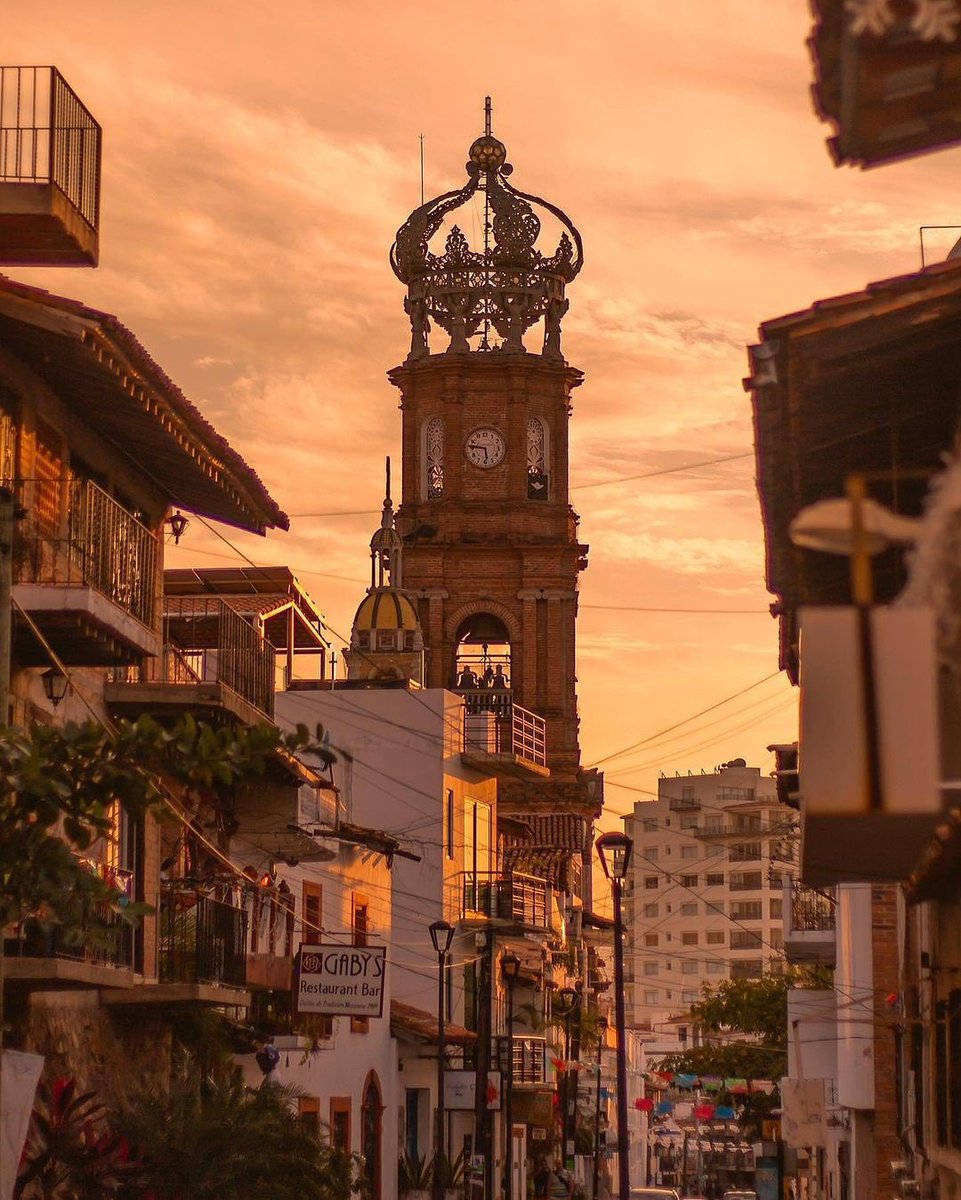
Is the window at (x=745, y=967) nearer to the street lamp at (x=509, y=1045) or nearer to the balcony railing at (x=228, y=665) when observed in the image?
the street lamp at (x=509, y=1045)

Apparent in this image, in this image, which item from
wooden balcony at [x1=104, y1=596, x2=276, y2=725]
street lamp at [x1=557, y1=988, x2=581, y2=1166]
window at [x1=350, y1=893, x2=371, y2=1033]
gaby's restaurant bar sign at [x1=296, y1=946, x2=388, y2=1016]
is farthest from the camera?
street lamp at [x1=557, y1=988, x2=581, y2=1166]

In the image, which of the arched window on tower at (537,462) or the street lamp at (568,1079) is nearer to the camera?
the arched window on tower at (537,462)

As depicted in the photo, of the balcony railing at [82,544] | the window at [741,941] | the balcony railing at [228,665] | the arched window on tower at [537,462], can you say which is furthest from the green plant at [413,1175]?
the window at [741,941]

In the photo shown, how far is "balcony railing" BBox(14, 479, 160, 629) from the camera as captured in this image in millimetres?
21984

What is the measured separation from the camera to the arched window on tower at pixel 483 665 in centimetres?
7050

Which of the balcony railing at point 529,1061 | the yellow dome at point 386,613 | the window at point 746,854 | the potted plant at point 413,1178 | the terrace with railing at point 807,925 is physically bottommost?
the potted plant at point 413,1178

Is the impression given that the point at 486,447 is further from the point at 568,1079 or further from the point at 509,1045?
the point at 509,1045

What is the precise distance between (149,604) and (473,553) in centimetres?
4674

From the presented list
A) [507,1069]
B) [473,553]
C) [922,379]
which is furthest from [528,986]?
[922,379]

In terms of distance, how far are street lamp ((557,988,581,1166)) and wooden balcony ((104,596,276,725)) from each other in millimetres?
44110

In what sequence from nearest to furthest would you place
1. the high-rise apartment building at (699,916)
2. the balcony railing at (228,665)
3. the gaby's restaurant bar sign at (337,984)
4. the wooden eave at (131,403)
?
1. the wooden eave at (131,403)
2. the balcony railing at (228,665)
3. the gaby's restaurant bar sign at (337,984)
4. the high-rise apartment building at (699,916)

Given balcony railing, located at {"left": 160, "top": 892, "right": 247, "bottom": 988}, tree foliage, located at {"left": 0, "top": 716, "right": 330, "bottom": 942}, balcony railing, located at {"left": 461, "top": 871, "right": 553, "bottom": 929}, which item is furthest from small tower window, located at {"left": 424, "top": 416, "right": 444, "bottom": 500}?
tree foliage, located at {"left": 0, "top": 716, "right": 330, "bottom": 942}

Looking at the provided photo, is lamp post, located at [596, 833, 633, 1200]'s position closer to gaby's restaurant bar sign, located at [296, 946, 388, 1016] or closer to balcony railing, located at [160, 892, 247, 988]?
gaby's restaurant bar sign, located at [296, 946, 388, 1016]

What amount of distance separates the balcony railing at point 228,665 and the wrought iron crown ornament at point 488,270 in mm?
40025
